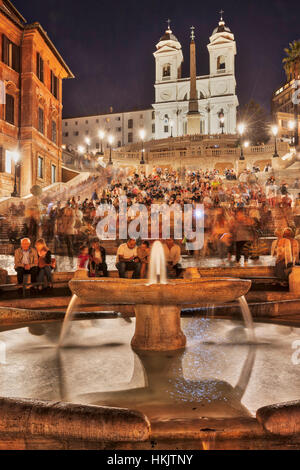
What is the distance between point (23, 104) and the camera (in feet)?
99.7

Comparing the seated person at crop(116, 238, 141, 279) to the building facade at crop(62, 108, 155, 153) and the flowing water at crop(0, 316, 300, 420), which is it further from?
the building facade at crop(62, 108, 155, 153)

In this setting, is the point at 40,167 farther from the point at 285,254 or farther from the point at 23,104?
the point at 285,254

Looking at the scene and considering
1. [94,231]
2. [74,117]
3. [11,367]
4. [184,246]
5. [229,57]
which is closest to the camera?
[11,367]

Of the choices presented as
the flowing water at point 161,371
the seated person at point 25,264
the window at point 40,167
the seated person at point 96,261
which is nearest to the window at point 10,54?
the window at point 40,167

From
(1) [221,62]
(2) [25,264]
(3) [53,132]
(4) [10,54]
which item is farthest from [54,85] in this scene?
(1) [221,62]

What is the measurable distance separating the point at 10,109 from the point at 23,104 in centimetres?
132

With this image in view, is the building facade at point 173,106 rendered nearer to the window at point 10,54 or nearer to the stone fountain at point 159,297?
the window at point 10,54

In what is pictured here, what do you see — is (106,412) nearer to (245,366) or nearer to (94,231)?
(245,366)

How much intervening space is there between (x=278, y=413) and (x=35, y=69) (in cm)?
3361

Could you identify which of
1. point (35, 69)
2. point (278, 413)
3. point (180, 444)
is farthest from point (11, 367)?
point (35, 69)

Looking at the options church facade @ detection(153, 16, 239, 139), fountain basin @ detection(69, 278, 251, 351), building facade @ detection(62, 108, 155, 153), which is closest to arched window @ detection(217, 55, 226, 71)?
church facade @ detection(153, 16, 239, 139)

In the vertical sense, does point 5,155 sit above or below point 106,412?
above

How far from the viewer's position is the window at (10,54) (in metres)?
28.4
